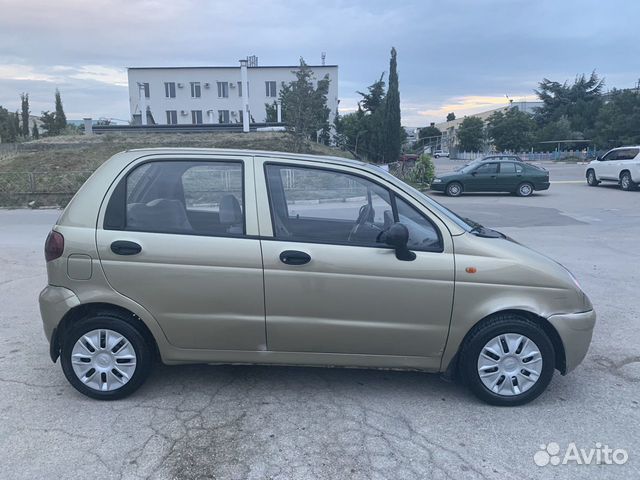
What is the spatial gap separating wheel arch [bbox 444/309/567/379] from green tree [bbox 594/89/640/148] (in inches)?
2282

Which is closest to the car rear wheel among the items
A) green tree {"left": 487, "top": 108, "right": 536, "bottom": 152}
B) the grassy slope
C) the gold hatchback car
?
the grassy slope

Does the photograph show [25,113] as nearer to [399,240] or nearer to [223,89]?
[223,89]

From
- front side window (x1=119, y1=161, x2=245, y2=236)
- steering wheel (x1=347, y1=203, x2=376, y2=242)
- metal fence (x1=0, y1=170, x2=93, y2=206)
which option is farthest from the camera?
metal fence (x1=0, y1=170, x2=93, y2=206)

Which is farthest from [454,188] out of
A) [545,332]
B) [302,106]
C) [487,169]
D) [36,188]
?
[545,332]

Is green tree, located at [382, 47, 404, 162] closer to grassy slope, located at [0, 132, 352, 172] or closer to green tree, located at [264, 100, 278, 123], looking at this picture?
grassy slope, located at [0, 132, 352, 172]

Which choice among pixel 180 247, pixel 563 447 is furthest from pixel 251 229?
pixel 563 447

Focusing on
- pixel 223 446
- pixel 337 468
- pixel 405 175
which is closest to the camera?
pixel 337 468

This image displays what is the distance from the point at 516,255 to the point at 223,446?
236 centimetres

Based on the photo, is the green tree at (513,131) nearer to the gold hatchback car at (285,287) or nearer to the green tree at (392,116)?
the green tree at (392,116)

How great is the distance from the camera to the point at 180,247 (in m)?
3.58

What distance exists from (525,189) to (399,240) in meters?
19.6

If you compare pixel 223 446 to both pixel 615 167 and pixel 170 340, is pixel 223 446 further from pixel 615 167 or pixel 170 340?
pixel 615 167

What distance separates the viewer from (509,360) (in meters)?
→ 3.66

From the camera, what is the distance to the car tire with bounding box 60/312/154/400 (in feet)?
12.0
